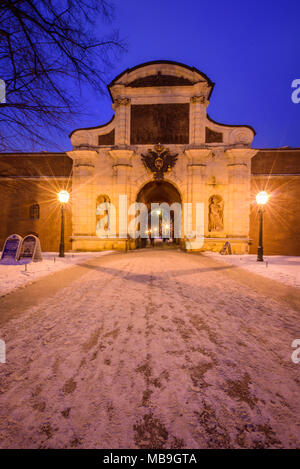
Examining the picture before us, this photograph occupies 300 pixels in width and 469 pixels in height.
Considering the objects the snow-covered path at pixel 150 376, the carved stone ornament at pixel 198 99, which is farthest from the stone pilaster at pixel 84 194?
the snow-covered path at pixel 150 376

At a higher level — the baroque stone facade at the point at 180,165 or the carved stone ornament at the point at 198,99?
the carved stone ornament at the point at 198,99

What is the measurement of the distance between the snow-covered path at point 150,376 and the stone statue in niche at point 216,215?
1247 centimetres

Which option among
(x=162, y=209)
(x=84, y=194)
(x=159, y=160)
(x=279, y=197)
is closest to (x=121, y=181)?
(x=84, y=194)

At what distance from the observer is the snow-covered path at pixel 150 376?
1425 millimetres

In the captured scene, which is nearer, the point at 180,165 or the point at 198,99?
the point at 198,99

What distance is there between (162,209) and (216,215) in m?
24.0

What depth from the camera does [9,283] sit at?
17.5 feet

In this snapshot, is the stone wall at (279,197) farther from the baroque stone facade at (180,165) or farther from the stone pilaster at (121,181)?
the stone pilaster at (121,181)

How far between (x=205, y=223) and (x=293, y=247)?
7506mm

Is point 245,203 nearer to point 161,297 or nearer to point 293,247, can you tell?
point 293,247

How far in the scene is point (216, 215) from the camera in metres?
16.1

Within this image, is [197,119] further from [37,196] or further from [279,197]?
[37,196]

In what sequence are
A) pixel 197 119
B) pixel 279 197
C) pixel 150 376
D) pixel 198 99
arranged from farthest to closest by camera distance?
pixel 279 197 → pixel 197 119 → pixel 198 99 → pixel 150 376

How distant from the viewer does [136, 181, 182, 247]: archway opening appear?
18641 mm
